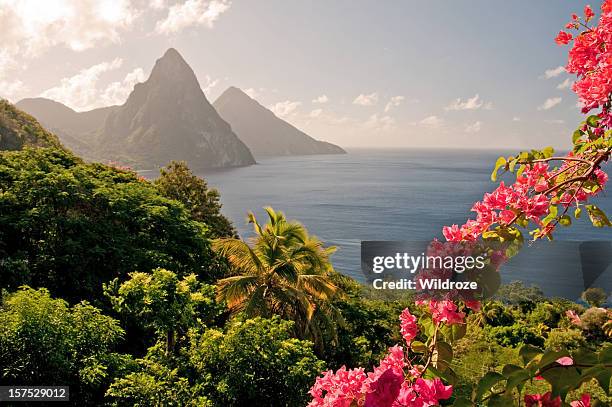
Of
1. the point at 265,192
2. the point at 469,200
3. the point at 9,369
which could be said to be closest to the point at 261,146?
the point at 265,192

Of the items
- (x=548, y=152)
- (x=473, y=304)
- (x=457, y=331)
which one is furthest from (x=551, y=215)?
(x=457, y=331)

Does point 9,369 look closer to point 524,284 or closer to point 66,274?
point 66,274

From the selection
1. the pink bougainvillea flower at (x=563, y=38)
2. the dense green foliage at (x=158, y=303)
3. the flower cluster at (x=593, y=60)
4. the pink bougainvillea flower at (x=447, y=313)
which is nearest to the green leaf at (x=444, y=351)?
the pink bougainvillea flower at (x=447, y=313)

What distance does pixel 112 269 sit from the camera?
8.80 meters

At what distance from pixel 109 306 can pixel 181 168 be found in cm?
825

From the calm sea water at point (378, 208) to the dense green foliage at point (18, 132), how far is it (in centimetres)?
2392

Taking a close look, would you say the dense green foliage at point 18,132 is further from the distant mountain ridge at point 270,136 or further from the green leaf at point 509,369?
the distant mountain ridge at point 270,136

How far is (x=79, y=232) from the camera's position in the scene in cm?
892

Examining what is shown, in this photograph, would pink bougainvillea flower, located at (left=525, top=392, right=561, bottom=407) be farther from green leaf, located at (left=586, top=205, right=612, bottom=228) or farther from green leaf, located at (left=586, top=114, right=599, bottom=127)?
green leaf, located at (left=586, top=114, right=599, bottom=127)

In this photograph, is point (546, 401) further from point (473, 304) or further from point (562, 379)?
point (473, 304)

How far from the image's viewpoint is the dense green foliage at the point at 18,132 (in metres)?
25.0

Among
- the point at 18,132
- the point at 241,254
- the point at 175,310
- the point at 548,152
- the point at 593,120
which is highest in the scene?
the point at 18,132

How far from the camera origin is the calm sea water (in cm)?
3822

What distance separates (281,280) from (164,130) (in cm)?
13193
